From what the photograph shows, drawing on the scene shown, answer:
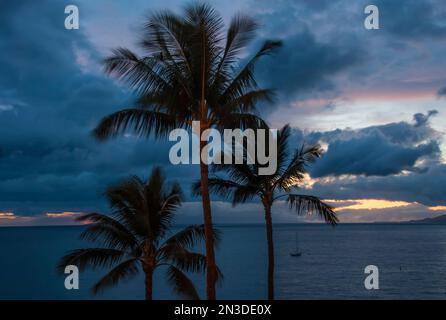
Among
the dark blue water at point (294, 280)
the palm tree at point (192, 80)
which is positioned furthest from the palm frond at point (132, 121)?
the dark blue water at point (294, 280)

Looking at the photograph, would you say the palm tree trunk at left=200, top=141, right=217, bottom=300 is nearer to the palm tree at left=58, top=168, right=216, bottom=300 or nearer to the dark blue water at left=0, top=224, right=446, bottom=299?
the palm tree at left=58, top=168, right=216, bottom=300

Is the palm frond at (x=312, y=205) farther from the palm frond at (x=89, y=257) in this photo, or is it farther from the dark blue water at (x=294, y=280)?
the dark blue water at (x=294, y=280)

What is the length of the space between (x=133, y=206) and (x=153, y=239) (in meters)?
1.40

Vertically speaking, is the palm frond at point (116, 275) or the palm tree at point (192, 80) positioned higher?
the palm tree at point (192, 80)

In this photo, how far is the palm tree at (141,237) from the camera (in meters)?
16.5

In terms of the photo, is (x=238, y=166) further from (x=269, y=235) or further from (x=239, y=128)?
(x=239, y=128)

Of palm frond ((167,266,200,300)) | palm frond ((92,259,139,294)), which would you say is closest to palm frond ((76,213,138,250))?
palm frond ((92,259,139,294))

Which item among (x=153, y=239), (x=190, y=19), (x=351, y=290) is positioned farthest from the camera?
(x=351, y=290)

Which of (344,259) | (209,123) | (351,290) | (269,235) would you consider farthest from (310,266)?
(209,123)

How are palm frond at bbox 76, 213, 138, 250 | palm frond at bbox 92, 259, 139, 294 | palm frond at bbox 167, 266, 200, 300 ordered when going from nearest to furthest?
palm frond at bbox 92, 259, 139, 294, palm frond at bbox 167, 266, 200, 300, palm frond at bbox 76, 213, 138, 250

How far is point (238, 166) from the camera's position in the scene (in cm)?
1920

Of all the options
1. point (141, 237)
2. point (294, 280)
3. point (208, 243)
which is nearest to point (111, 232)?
point (141, 237)

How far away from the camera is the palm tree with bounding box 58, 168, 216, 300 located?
16.5 m

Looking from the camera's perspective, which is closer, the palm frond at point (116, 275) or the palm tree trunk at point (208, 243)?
the palm tree trunk at point (208, 243)
